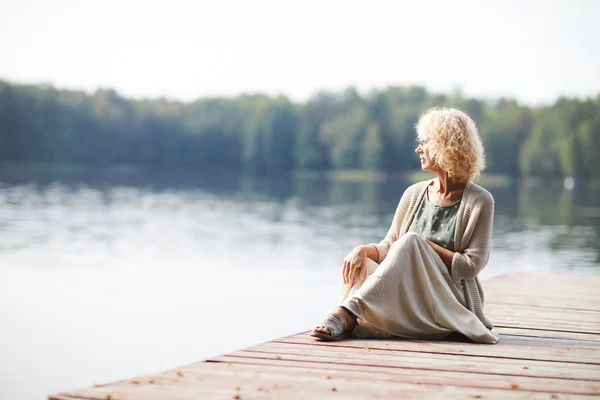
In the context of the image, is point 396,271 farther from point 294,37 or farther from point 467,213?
point 294,37

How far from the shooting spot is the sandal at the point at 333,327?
3934mm

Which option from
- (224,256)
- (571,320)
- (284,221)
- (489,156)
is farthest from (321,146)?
(571,320)

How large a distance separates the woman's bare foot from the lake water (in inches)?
129

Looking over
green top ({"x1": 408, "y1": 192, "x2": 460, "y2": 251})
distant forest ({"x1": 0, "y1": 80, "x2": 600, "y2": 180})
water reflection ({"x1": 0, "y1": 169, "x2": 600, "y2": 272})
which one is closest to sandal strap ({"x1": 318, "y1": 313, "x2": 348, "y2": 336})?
green top ({"x1": 408, "y1": 192, "x2": 460, "y2": 251})

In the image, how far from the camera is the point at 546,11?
5397cm

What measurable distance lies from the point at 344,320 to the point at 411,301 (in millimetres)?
351

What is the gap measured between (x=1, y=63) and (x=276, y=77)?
104 feet

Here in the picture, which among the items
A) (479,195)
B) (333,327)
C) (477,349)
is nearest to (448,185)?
(479,195)

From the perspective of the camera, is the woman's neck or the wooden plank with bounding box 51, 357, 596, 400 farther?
the woman's neck

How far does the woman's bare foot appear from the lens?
3930mm

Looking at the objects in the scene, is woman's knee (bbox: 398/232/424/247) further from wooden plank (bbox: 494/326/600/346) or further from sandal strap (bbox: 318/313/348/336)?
wooden plank (bbox: 494/326/600/346)

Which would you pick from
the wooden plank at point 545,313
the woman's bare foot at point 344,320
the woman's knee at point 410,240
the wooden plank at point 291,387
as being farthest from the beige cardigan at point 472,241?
the wooden plank at point 545,313

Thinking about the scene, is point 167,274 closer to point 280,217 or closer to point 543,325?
point 543,325

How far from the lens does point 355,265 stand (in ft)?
13.4
